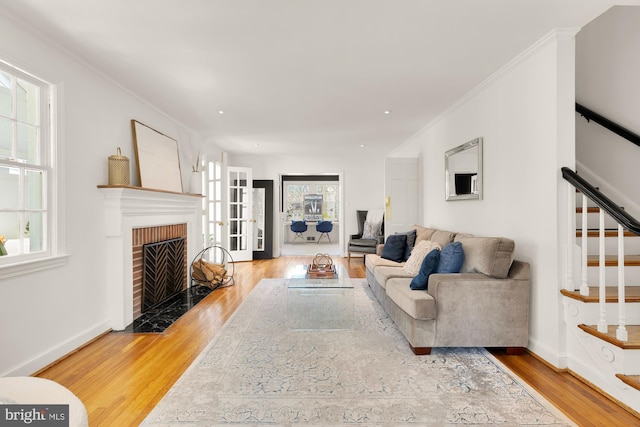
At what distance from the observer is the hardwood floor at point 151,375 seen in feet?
6.48

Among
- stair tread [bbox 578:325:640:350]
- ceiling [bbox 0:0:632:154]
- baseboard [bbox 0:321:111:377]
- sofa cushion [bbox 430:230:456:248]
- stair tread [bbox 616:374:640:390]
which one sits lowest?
baseboard [bbox 0:321:111:377]

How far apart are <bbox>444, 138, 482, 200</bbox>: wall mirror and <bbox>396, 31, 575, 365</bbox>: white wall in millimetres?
94

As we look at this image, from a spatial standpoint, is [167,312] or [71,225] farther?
[167,312]

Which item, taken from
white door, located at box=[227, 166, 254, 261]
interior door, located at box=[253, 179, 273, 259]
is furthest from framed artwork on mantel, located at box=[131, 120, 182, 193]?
interior door, located at box=[253, 179, 273, 259]

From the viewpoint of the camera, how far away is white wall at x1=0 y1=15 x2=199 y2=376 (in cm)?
236

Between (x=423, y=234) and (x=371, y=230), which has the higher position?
(x=423, y=234)

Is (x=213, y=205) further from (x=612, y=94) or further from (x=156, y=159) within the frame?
(x=612, y=94)

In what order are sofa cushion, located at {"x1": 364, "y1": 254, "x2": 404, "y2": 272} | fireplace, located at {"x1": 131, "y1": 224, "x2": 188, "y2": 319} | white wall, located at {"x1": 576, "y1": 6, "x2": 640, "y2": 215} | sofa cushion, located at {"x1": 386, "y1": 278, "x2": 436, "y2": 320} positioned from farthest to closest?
1. sofa cushion, located at {"x1": 364, "y1": 254, "x2": 404, "y2": 272}
2. fireplace, located at {"x1": 131, "y1": 224, "x2": 188, "y2": 319}
3. white wall, located at {"x1": 576, "y1": 6, "x2": 640, "y2": 215}
4. sofa cushion, located at {"x1": 386, "y1": 278, "x2": 436, "y2": 320}

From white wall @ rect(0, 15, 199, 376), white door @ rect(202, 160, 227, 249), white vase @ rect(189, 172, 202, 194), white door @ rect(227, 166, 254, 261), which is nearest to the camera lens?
white wall @ rect(0, 15, 199, 376)

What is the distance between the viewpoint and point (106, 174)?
3416 millimetres

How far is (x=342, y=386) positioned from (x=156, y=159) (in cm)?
347

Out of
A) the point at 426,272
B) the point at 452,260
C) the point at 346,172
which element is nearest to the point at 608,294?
the point at 452,260

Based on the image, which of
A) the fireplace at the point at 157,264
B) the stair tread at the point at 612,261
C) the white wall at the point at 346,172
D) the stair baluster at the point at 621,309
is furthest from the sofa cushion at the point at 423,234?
the white wall at the point at 346,172

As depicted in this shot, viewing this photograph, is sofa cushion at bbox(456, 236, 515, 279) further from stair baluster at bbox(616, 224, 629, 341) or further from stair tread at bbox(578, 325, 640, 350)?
stair baluster at bbox(616, 224, 629, 341)
